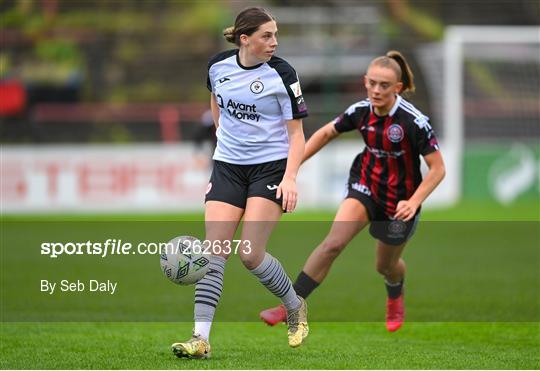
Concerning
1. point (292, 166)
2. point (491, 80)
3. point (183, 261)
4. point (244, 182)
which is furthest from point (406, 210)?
point (491, 80)

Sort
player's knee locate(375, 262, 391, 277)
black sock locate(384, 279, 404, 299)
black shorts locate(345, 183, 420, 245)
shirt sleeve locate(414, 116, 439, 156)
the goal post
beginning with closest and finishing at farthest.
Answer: shirt sleeve locate(414, 116, 439, 156), black shorts locate(345, 183, 420, 245), player's knee locate(375, 262, 391, 277), black sock locate(384, 279, 404, 299), the goal post

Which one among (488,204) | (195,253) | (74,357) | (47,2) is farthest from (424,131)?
(47,2)

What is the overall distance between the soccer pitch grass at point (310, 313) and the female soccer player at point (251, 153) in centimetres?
50

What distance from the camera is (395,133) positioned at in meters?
7.08

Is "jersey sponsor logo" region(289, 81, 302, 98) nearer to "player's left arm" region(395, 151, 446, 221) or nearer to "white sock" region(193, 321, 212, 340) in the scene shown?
"player's left arm" region(395, 151, 446, 221)

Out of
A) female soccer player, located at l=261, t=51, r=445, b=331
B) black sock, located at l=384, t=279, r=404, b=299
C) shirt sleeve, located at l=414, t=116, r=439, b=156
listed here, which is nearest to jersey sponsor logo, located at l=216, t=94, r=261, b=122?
female soccer player, located at l=261, t=51, r=445, b=331

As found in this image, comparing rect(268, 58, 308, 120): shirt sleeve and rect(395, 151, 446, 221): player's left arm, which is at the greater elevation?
rect(268, 58, 308, 120): shirt sleeve

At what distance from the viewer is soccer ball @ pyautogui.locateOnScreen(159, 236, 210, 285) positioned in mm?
5988

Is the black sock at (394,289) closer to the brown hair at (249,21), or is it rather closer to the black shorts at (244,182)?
the black shorts at (244,182)

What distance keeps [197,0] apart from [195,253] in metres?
22.3

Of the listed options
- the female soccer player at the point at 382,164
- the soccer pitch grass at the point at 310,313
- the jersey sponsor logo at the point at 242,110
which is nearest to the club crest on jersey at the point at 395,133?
the female soccer player at the point at 382,164

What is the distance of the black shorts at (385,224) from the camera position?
23.9ft

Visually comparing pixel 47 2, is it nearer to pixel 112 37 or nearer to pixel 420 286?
pixel 112 37

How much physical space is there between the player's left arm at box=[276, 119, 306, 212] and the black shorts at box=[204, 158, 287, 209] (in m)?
0.12
